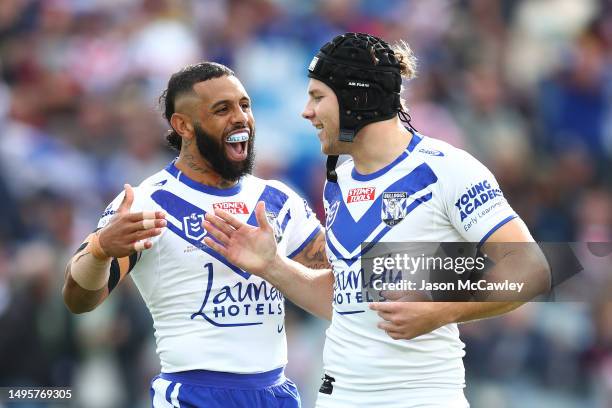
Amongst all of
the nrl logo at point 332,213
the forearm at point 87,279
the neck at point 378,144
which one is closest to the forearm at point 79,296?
the forearm at point 87,279

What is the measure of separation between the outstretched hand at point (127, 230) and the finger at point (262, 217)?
1.63 ft

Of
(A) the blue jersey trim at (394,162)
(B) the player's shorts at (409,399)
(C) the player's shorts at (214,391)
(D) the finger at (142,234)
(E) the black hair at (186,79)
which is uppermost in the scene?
(E) the black hair at (186,79)

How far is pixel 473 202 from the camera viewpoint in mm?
5797

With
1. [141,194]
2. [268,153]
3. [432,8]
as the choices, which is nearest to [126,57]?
[268,153]

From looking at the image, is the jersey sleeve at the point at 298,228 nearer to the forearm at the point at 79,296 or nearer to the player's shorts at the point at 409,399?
the forearm at the point at 79,296

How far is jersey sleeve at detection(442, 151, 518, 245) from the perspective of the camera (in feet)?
18.9

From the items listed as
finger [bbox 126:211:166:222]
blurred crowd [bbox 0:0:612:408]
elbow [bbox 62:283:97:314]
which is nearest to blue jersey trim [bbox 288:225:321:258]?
finger [bbox 126:211:166:222]

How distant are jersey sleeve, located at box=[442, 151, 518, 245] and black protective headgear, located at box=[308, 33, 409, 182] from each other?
0.56 m

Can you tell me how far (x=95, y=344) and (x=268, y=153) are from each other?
103 inches

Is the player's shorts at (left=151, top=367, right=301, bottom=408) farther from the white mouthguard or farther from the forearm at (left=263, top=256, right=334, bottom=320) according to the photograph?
the white mouthguard

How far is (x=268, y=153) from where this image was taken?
11688 mm

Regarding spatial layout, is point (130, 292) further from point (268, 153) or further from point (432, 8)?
point (432, 8)

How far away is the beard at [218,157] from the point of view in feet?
22.4

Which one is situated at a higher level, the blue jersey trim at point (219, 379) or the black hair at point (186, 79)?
the black hair at point (186, 79)
